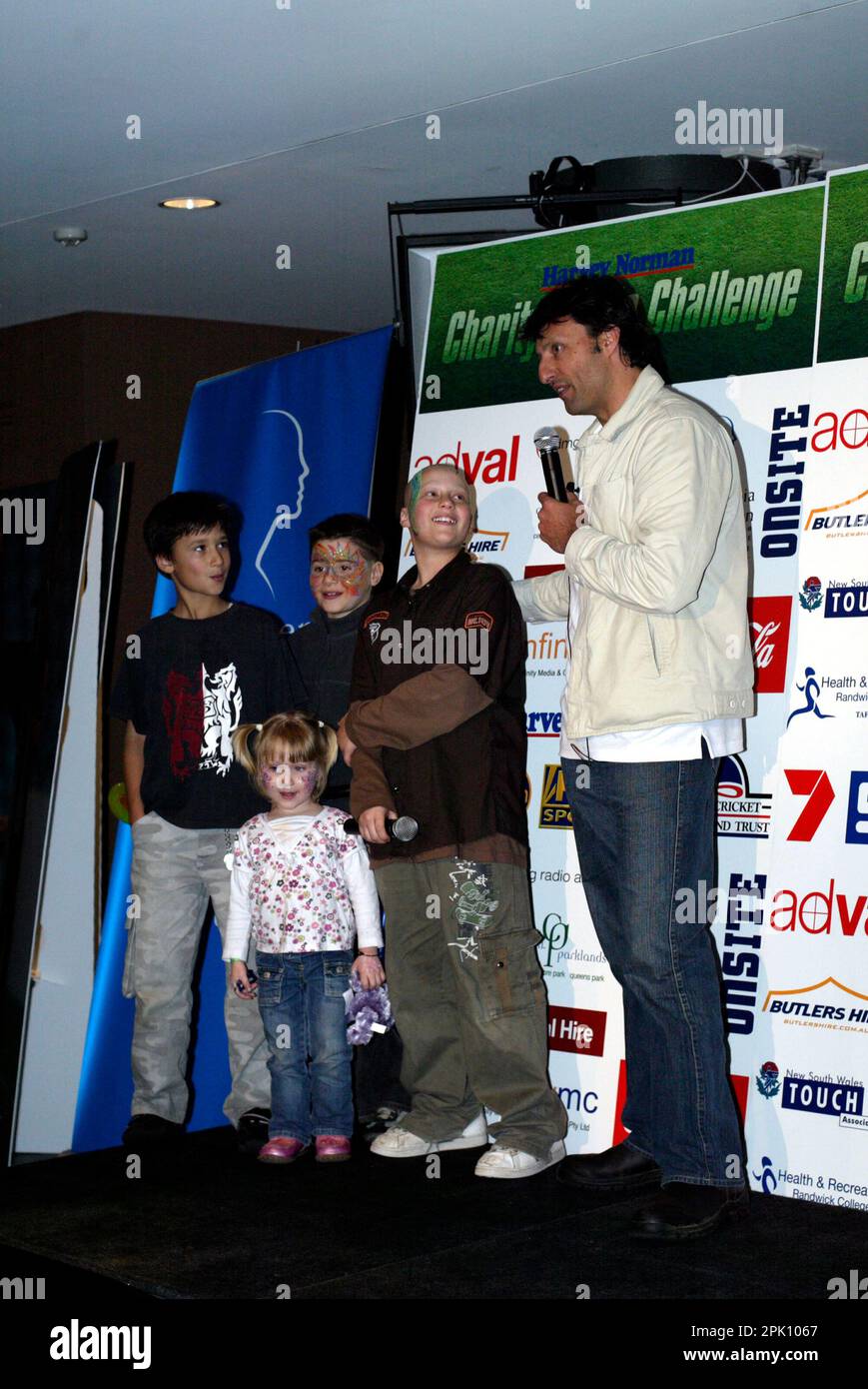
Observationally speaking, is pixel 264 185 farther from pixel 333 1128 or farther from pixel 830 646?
pixel 333 1128

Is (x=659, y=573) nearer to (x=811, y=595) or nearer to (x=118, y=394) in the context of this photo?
(x=811, y=595)

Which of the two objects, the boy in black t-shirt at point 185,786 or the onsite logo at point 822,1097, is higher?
the boy in black t-shirt at point 185,786

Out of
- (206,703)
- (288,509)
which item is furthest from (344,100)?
(206,703)

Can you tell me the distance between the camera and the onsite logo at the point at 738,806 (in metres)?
3.05

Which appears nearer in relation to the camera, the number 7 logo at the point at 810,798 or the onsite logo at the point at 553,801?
the number 7 logo at the point at 810,798

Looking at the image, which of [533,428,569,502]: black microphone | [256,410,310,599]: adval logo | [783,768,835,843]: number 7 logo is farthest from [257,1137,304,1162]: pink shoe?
[256,410,310,599]: adval logo

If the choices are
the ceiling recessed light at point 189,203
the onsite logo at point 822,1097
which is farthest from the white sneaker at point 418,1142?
the ceiling recessed light at point 189,203

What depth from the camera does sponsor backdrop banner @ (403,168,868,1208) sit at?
9.59 feet

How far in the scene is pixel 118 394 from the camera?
21.0 feet

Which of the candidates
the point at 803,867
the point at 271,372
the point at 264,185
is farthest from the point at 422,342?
the point at 803,867

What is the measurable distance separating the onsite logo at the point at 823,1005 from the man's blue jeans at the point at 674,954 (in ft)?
0.92

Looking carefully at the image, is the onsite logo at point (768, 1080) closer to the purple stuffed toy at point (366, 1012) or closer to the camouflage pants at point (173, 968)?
the purple stuffed toy at point (366, 1012)

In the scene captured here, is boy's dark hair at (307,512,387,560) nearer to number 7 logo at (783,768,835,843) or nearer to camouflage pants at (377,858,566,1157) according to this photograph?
camouflage pants at (377,858,566,1157)

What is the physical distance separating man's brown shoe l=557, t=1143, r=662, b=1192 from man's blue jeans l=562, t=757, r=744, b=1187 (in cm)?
17
